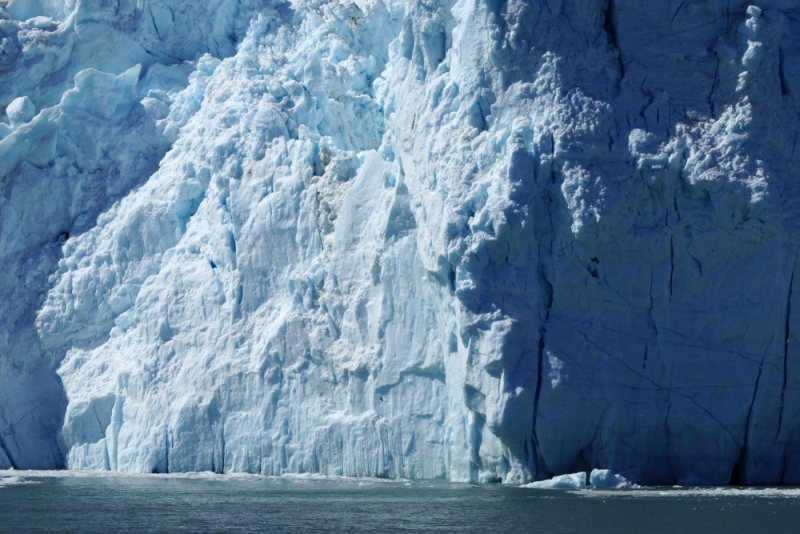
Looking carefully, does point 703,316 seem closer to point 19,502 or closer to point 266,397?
point 266,397

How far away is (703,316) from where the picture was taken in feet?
50.9

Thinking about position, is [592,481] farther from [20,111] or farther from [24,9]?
[24,9]

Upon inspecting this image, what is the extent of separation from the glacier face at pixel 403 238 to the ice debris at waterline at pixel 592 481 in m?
0.34

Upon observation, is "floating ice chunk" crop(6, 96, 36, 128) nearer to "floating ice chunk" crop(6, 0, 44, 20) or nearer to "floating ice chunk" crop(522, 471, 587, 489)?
"floating ice chunk" crop(6, 0, 44, 20)

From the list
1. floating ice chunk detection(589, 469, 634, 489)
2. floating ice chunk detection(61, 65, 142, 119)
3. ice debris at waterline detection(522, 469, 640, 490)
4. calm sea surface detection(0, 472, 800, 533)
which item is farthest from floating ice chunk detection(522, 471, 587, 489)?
floating ice chunk detection(61, 65, 142, 119)

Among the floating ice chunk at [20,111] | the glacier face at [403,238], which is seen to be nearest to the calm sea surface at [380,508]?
the glacier face at [403,238]

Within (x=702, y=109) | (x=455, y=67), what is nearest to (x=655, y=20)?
(x=702, y=109)

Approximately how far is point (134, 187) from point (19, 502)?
8255 mm

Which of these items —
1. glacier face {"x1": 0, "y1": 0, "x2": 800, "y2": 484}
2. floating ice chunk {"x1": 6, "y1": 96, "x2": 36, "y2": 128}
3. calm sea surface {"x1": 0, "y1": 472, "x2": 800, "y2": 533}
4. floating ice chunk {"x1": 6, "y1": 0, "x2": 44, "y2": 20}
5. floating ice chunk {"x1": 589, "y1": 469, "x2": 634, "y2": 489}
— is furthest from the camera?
floating ice chunk {"x1": 6, "y1": 0, "x2": 44, "y2": 20}

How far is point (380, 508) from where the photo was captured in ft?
43.6

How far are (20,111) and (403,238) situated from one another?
27.3 feet

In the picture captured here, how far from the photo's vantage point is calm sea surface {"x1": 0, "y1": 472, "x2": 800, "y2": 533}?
453 inches

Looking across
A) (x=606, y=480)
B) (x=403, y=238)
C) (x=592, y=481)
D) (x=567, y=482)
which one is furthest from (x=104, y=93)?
(x=606, y=480)

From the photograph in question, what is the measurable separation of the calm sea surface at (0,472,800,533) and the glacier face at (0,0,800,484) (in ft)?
4.18
